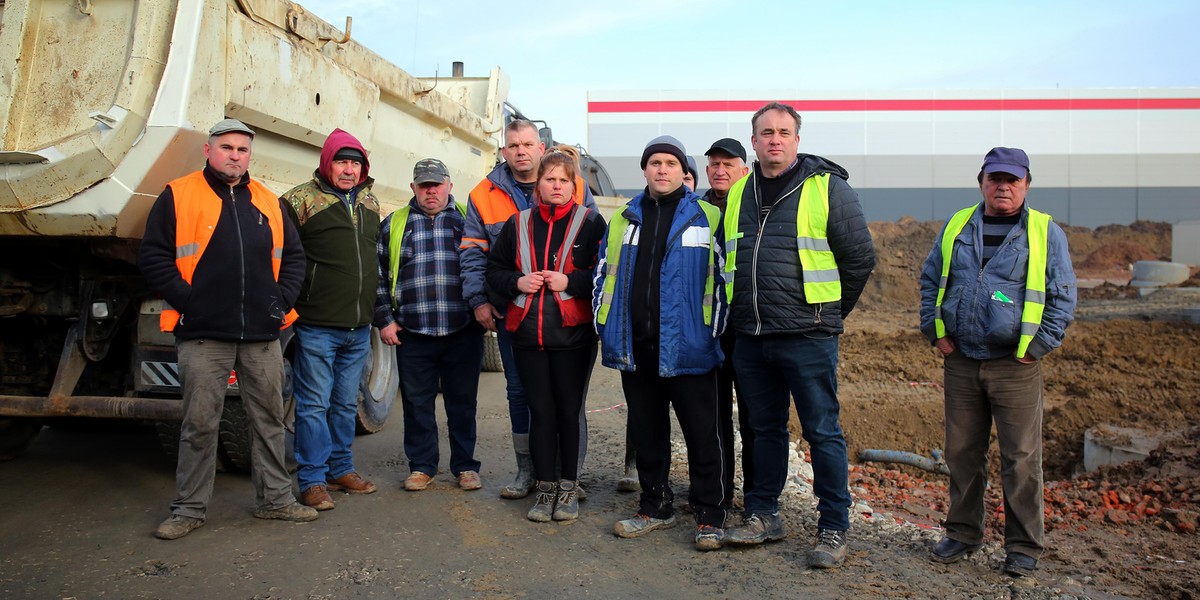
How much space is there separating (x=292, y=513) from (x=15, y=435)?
2.37 metres

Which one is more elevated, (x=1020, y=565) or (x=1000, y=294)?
(x=1000, y=294)

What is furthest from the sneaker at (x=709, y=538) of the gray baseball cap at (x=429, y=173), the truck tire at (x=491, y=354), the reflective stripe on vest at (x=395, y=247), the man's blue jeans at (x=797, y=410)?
the truck tire at (x=491, y=354)

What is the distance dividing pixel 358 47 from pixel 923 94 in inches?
950

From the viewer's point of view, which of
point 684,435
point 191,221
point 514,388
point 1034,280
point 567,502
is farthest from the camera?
point 514,388

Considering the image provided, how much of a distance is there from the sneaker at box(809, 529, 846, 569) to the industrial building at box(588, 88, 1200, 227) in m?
22.7

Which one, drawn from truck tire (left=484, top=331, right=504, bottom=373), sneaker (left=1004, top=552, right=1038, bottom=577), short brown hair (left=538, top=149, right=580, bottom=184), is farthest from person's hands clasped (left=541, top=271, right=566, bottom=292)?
truck tire (left=484, top=331, right=504, bottom=373)

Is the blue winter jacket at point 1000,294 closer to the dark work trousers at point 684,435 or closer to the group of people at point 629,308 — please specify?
the group of people at point 629,308

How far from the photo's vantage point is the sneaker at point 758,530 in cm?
404

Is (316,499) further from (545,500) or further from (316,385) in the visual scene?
(545,500)

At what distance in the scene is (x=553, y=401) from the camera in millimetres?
4559

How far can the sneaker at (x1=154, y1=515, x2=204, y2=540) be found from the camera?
13.4 ft

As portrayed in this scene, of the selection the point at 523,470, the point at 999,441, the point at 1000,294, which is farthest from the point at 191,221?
the point at 999,441

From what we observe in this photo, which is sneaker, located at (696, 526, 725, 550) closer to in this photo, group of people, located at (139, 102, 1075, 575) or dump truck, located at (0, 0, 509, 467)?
group of people, located at (139, 102, 1075, 575)

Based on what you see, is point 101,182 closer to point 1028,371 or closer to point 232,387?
point 232,387
